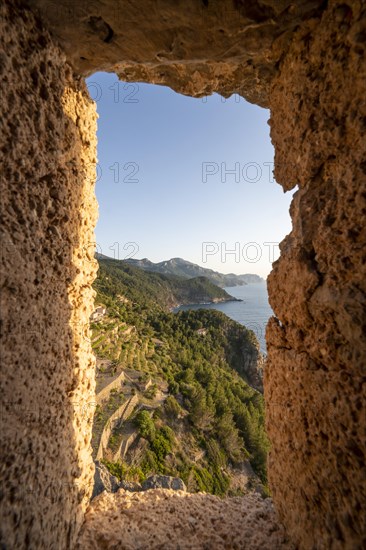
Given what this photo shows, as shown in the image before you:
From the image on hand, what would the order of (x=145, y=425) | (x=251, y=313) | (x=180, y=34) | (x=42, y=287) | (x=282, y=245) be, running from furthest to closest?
(x=251, y=313) → (x=145, y=425) → (x=282, y=245) → (x=42, y=287) → (x=180, y=34)

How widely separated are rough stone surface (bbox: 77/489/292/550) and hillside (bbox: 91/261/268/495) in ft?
48.2

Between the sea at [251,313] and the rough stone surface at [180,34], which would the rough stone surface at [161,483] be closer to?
the rough stone surface at [180,34]

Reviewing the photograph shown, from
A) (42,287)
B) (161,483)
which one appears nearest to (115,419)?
(161,483)

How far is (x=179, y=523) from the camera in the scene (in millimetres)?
2334

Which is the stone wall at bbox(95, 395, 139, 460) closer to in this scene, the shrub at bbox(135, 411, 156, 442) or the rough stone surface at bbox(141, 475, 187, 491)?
the shrub at bbox(135, 411, 156, 442)

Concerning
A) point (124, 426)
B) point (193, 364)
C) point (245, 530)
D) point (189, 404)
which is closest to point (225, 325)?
point (193, 364)

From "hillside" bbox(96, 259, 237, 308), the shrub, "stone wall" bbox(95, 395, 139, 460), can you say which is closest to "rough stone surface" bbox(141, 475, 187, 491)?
"stone wall" bbox(95, 395, 139, 460)

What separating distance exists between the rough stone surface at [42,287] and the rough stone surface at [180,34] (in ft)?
0.61

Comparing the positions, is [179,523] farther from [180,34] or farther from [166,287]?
[166,287]

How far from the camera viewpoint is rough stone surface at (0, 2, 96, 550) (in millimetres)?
1554

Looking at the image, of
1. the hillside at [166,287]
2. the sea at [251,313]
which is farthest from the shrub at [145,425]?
the hillside at [166,287]

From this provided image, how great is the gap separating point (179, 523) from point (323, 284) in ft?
7.11

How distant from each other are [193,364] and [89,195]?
38.4 metres

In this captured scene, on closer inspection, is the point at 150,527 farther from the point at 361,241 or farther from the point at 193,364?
the point at 193,364
